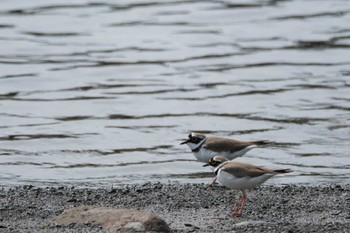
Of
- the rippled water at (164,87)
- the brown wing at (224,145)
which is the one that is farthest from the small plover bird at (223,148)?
the rippled water at (164,87)

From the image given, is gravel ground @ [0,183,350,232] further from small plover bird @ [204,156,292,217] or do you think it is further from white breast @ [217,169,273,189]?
white breast @ [217,169,273,189]

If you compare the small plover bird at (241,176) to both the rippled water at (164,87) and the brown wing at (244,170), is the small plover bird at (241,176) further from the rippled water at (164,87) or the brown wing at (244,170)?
the rippled water at (164,87)

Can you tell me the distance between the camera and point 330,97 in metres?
17.9

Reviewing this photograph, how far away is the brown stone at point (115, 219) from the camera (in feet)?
31.7

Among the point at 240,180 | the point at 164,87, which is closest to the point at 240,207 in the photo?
the point at 240,180

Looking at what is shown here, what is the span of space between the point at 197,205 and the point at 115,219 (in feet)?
5.34

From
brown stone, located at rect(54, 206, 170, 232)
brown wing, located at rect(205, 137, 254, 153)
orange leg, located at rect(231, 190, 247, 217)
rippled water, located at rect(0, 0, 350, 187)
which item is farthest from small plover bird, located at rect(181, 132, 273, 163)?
brown stone, located at rect(54, 206, 170, 232)

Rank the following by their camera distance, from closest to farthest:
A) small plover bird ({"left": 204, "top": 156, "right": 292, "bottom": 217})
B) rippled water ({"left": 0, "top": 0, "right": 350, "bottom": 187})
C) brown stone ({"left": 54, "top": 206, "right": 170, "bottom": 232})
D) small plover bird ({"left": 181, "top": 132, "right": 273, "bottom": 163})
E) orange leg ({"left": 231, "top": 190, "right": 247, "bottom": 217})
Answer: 1. brown stone ({"left": 54, "top": 206, "right": 170, "bottom": 232})
2. orange leg ({"left": 231, "top": 190, "right": 247, "bottom": 217})
3. small plover bird ({"left": 204, "top": 156, "right": 292, "bottom": 217})
4. small plover bird ({"left": 181, "top": 132, "right": 273, "bottom": 163})
5. rippled water ({"left": 0, "top": 0, "right": 350, "bottom": 187})

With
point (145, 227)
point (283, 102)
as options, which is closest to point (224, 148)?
point (145, 227)

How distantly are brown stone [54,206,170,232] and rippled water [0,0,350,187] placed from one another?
9.22 feet

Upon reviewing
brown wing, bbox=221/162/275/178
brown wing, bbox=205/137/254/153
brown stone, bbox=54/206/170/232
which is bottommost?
brown wing, bbox=205/137/254/153

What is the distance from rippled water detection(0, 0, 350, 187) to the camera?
14.3 metres

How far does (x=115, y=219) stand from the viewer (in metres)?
9.86

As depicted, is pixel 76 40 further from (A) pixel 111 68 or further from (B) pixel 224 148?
(B) pixel 224 148
